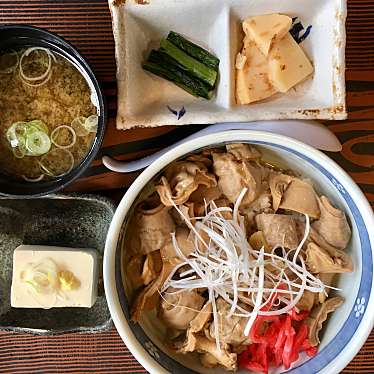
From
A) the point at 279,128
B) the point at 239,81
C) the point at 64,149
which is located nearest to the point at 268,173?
the point at 279,128

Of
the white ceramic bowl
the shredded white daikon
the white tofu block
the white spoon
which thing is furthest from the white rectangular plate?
the white tofu block

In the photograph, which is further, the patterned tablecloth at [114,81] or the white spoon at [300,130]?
the patterned tablecloth at [114,81]

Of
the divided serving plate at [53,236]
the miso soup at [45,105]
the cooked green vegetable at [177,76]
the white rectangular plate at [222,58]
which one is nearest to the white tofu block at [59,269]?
the divided serving plate at [53,236]

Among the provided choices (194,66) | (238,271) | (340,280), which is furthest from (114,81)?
(340,280)

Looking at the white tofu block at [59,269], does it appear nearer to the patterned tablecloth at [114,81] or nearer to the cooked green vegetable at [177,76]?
the patterned tablecloth at [114,81]

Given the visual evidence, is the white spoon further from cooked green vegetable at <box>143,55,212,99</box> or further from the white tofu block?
the white tofu block

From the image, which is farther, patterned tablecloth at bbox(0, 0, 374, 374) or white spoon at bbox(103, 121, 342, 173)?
patterned tablecloth at bbox(0, 0, 374, 374)
